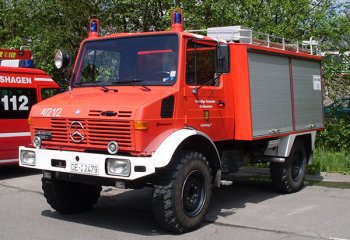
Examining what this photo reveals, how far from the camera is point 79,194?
278 inches

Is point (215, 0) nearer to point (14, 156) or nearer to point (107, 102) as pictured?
point (14, 156)

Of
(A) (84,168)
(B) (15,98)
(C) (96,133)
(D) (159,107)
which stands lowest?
(A) (84,168)

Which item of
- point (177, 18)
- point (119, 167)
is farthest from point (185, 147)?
point (177, 18)

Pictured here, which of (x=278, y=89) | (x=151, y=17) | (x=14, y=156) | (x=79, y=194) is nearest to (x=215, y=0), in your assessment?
(x=151, y=17)

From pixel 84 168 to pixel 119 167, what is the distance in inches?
19.7

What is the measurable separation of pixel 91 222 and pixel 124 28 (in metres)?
9.24

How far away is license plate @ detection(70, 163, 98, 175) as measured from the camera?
222 inches

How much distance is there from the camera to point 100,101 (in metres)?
5.98

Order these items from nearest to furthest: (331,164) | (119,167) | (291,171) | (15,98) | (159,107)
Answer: (119,167)
(159,107)
(291,171)
(15,98)
(331,164)

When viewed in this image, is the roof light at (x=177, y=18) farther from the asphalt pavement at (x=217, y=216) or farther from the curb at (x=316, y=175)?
the curb at (x=316, y=175)

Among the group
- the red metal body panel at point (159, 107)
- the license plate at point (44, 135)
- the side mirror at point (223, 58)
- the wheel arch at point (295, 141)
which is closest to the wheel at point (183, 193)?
the red metal body panel at point (159, 107)

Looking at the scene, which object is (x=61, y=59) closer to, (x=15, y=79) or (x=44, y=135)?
(x=44, y=135)

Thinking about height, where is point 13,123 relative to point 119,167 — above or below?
above

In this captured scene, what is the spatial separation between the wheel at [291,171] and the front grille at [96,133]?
11.7 ft
